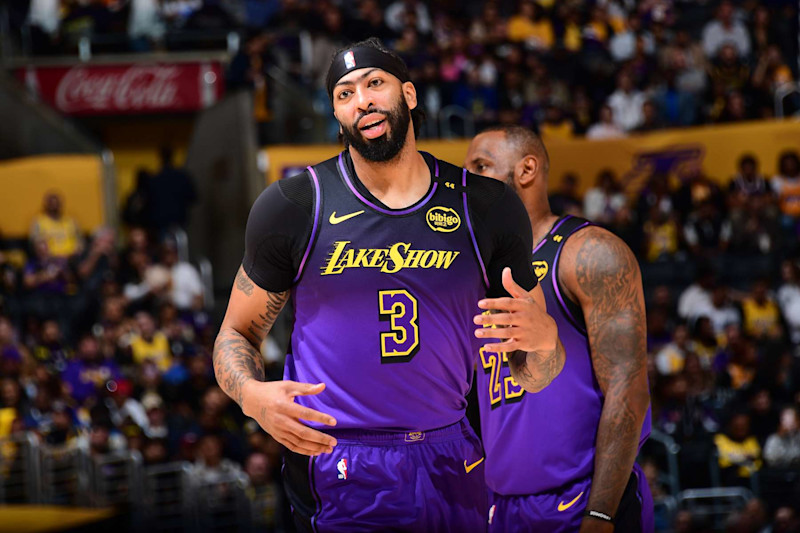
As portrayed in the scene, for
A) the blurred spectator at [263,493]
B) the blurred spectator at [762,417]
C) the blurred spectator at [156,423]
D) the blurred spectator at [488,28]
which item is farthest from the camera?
the blurred spectator at [488,28]

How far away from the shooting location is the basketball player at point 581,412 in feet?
14.4

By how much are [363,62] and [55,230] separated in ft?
40.6

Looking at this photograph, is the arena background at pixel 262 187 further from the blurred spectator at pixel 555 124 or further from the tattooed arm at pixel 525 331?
the tattooed arm at pixel 525 331

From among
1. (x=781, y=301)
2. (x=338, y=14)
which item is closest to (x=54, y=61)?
(x=338, y=14)

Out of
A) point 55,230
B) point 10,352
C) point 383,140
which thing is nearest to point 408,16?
point 55,230

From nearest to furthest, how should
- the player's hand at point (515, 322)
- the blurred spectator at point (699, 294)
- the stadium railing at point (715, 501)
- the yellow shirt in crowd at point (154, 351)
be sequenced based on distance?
the player's hand at point (515, 322) → the stadium railing at point (715, 501) → the yellow shirt in crowd at point (154, 351) → the blurred spectator at point (699, 294)

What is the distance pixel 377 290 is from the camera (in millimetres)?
3674

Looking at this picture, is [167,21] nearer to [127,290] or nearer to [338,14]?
[338,14]

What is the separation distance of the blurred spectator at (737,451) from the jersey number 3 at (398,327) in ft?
29.0

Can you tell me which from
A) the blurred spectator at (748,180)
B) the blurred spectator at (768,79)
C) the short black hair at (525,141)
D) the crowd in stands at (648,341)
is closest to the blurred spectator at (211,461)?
the crowd in stands at (648,341)

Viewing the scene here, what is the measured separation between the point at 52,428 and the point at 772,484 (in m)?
7.03

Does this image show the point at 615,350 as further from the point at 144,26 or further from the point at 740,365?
the point at 144,26

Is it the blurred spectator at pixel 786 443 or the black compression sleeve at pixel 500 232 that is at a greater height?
the black compression sleeve at pixel 500 232

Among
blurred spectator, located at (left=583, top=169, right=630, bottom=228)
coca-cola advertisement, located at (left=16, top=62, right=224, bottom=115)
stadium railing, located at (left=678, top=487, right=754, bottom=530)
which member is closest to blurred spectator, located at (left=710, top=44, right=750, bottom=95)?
blurred spectator, located at (left=583, top=169, right=630, bottom=228)
